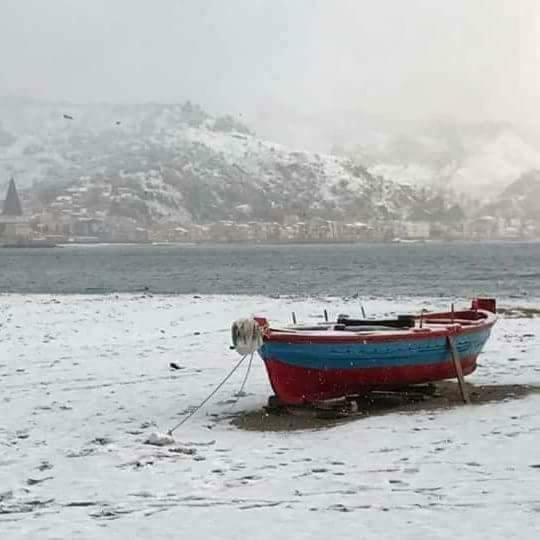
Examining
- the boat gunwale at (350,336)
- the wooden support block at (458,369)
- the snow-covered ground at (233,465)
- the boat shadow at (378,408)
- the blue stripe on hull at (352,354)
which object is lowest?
the boat shadow at (378,408)

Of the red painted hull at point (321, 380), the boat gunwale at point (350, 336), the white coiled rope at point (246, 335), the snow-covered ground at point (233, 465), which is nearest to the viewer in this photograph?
the snow-covered ground at point (233, 465)

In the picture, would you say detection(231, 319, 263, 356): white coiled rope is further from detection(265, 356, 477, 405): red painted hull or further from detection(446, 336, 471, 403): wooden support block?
detection(446, 336, 471, 403): wooden support block

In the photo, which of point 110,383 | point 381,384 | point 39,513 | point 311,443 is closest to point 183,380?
point 110,383

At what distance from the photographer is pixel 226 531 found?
8.48 meters

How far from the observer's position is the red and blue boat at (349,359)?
1509 centimetres

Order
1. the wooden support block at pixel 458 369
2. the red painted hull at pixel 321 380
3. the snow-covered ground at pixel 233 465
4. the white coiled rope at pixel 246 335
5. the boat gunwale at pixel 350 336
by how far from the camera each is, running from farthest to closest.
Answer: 1. the wooden support block at pixel 458 369
2. the red painted hull at pixel 321 380
3. the boat gunwale at pixel 350 336
4. the white coiled rope at pixel 246 335
5. the snow-covered ground at pixel 233 465

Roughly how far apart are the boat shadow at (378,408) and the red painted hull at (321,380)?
268 mm

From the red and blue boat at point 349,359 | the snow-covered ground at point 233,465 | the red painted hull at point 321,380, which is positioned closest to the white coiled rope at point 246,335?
the red and blue boat at point 349,359

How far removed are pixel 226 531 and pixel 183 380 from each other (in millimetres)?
10570

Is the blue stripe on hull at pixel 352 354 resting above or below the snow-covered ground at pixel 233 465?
above

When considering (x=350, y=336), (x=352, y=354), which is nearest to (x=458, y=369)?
(x=352, y=354)

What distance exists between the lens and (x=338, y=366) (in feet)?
50.0

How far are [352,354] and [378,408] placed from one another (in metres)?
1.15

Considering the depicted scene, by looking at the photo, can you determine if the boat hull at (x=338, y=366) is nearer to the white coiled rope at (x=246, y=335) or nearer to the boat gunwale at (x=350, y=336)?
the boat gunwale at (x=350, y=336)
